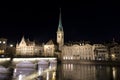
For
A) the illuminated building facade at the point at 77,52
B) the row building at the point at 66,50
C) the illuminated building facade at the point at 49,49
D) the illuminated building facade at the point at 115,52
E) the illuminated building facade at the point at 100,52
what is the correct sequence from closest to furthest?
the illuminated building facade at the point at 115,52 → the illuminated building facade at the point at 100,52 → the row building at the point at 66,50 → the illuminated building facade at the point at 77,52 → the illuminated building facade at the point at 49,49

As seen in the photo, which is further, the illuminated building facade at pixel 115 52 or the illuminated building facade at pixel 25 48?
the illuminated building facade at pixel 25 48

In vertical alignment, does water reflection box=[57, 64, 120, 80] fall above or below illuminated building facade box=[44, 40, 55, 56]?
below

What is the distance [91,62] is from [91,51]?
23823 millimetres

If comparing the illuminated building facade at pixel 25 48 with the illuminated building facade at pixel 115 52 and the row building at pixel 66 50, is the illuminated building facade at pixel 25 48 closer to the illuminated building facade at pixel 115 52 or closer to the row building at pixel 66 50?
the row building at pixel 66 50

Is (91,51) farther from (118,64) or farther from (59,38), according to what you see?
(118,64)

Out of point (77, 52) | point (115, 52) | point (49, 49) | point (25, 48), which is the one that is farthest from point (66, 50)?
point (115, 52)

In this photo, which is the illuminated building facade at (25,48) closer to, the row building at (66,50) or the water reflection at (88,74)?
the row building at (66,50)

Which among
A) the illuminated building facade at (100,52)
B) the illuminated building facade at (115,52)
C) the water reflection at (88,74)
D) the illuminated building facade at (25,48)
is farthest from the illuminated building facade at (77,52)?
the water reflection at (88,74)

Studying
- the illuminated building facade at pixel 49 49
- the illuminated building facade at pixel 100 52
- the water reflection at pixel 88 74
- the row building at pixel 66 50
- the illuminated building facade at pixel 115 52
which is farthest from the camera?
the illuminated building facade at pixel 49 49

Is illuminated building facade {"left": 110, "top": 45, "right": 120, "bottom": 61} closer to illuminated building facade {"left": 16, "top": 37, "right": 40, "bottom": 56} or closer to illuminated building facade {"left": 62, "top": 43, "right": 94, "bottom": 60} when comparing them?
illuminated building facade {"left": 62, "top": 43, "right": 94, "bottom": 60}

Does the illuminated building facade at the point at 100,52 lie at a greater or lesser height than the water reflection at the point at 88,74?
greater

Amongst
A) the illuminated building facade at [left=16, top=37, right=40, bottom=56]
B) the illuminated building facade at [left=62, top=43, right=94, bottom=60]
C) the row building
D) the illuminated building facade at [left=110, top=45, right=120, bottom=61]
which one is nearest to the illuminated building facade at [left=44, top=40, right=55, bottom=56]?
the row building

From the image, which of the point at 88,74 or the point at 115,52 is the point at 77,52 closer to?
the point at 115,52

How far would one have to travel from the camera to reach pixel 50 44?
111 meters
